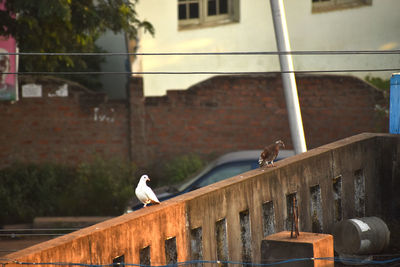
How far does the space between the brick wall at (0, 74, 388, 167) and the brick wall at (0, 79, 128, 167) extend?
0.07 ft

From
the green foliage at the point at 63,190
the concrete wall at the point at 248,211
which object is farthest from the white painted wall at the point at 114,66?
the concrete wall at the point at 248,211

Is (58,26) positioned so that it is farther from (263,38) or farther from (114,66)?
(114,66)

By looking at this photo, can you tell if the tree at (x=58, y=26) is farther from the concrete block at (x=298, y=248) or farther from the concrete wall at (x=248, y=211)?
the concrete block at (x=298, y=248)

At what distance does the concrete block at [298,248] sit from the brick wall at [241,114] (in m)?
10.2

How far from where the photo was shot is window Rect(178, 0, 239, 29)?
20188 millimetres

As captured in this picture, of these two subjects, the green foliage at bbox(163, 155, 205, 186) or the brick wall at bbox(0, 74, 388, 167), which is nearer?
the green foliage at bbox(163, 155, 205, 186)

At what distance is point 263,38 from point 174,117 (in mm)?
2927

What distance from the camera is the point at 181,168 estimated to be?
18.4m

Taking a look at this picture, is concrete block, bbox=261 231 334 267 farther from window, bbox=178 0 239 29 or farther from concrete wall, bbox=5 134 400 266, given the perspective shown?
window, bbox=178 0 239 29

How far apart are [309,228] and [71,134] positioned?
890cm

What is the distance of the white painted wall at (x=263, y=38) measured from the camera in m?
19.8

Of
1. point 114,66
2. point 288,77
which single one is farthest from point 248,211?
point 114,66

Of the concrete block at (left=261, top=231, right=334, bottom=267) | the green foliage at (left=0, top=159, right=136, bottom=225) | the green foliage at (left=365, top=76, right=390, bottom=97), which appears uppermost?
the green foliage at (left=365, top=76, right=390, bottom=97)

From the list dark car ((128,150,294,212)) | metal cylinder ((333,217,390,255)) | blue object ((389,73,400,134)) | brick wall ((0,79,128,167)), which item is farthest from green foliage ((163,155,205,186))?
metal cylinder ((333,217,390,255))
